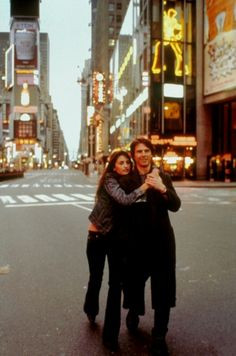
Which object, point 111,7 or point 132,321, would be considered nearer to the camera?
point 132,321

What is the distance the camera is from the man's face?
4.65 metres

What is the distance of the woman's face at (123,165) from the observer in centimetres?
472

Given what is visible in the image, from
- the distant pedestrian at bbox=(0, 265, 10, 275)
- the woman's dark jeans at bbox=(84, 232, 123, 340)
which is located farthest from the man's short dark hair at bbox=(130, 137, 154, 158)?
the distant pedestrian at bbox=(0, 265, 10, 275)

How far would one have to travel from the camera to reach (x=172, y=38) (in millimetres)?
56438

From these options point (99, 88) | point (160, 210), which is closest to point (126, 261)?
point (160, 210)

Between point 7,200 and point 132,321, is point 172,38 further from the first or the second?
point 132,321

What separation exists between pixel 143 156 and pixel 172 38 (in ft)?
178

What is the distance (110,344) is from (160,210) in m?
1.30

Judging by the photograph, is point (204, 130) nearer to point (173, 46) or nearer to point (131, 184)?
point (173, 46)

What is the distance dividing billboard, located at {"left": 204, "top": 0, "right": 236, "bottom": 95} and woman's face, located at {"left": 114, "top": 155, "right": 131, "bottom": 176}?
46.8m

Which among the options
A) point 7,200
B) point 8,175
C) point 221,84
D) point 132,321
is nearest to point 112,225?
point 132,321

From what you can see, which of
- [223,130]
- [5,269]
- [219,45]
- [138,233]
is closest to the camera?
[138,233]

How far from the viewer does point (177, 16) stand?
56781mm

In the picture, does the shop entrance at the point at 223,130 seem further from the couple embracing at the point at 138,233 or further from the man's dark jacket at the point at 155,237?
the man's dark jacket at the point at 155,237
